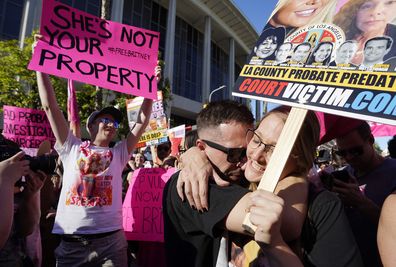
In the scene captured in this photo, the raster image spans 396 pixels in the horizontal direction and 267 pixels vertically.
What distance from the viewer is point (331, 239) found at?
107 centimetres

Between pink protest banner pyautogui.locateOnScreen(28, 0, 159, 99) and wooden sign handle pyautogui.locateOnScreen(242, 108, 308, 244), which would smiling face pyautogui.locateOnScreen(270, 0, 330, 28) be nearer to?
wooden sign handle pyautogui.locateOnScreen(242, 108, 308, 244)

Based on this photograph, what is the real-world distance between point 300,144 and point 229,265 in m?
0.55

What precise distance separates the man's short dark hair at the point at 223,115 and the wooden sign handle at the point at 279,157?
21.6 inches

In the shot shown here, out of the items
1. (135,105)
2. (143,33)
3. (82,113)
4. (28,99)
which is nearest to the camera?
(143,33)

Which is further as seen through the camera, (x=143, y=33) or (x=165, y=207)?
(x=143, y=33)

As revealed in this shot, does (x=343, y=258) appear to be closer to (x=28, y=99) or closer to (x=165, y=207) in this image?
(x=165, y=207)

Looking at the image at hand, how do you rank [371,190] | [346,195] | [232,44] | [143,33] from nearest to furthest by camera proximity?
1. [346,195]
2. [371,190]
3. [143,33]
4. [232,44]

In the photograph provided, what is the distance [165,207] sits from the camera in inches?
60.9

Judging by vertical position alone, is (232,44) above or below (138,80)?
above

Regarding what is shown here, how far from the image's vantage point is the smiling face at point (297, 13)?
56.1 inches

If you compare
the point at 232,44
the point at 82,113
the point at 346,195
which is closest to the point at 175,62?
the point at 232,44

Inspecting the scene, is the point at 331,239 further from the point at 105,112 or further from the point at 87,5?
the point at 87,5

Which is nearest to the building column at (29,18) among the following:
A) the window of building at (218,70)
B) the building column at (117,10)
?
the building column at (117,10)

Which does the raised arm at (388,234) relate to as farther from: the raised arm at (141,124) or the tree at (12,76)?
the tree at (12,76)
